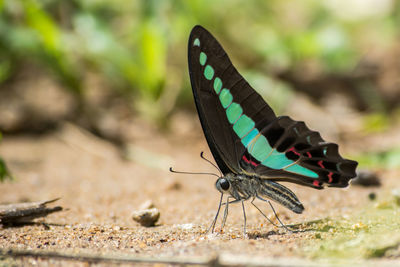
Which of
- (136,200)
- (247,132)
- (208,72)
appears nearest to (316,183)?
(247,132)

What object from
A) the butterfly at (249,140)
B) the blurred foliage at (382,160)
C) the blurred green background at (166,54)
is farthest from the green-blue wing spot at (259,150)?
the blurred green background at (166,54)

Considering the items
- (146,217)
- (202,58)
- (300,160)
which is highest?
(202,58)

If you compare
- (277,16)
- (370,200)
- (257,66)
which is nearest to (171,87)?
(257,66)

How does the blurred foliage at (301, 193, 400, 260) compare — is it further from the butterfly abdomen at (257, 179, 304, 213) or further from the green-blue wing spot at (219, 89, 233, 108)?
the green-blue wing spot at (219, 89, 233, 108)

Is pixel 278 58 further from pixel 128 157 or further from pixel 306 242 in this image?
pixel 306 242

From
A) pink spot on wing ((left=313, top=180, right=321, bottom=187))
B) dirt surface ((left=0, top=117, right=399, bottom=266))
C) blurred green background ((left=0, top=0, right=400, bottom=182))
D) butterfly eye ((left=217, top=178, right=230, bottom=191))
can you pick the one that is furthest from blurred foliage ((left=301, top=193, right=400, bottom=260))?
blurred green background ((left=0, top=0, right=400, bottom=182))

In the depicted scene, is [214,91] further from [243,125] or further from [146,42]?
[146,42]
